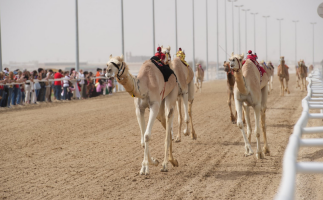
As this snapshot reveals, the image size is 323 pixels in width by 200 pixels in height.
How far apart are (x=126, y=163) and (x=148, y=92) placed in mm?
1799

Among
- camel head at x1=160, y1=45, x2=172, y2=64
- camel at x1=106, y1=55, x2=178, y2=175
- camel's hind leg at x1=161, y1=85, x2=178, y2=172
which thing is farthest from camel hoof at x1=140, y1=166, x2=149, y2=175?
camel head at x1=160, y1=45, x2=172, y2=64

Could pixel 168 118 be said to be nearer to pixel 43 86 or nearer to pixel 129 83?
pixel 129 83

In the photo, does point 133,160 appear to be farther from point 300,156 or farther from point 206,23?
point 206,23

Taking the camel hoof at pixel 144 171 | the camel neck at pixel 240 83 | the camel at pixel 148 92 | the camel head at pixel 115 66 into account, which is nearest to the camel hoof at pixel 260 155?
the camel neck at pixel 240 83

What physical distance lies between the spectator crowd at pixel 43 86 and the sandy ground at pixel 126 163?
14.8ft

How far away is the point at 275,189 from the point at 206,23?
56094 mm

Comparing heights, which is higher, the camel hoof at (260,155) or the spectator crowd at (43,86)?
the spectator crowd at (43,86)

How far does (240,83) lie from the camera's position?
336 inches

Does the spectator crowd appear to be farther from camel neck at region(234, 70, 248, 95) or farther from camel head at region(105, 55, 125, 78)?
camel head at region(105, 55, 125, 78)

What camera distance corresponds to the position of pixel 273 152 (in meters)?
9.44

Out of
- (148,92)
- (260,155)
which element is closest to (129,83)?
(148,92)

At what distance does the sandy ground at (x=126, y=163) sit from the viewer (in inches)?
253

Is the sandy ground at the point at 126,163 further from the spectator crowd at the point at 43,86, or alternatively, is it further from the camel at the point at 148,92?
the spectator crowd at the point at 43,86

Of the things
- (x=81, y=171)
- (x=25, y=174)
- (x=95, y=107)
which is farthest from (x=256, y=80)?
(x=95, y=107)
